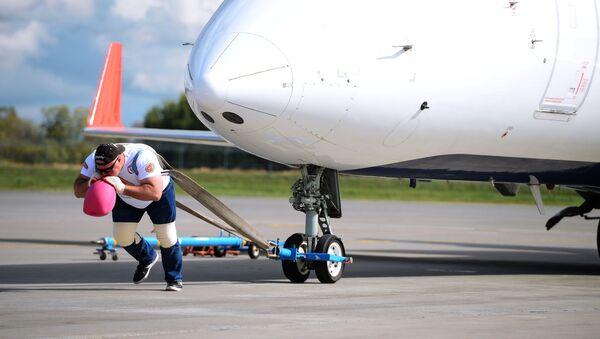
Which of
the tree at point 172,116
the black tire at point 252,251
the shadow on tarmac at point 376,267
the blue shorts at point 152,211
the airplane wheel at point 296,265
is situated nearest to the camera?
the blue shorts at point 152,211

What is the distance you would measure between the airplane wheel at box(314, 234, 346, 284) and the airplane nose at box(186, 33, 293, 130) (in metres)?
2.12

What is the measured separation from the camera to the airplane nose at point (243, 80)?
529 inches

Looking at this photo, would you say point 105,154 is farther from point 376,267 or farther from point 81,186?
point 376,267

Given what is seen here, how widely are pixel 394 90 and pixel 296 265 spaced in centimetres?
259

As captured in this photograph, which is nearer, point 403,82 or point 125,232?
point 125,232

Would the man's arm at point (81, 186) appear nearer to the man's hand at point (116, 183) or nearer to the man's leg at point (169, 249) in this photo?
the man's hand at point (116, 183)

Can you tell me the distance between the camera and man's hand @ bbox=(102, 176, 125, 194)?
43.0 ft

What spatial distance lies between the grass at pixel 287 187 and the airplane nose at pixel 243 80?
1483 inches

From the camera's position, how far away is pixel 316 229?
15.6 m

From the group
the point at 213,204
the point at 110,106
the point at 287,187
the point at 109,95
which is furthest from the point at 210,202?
the point at 287,187

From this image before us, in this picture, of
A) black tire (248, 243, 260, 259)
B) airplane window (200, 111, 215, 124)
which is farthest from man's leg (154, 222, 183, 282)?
black tire (248, 243, 260, 259)

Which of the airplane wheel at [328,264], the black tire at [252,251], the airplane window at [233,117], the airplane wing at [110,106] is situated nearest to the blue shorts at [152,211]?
the airplane window at [233,117]

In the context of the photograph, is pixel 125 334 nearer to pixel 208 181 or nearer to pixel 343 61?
pixel 343 61

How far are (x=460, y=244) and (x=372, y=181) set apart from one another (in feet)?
143
